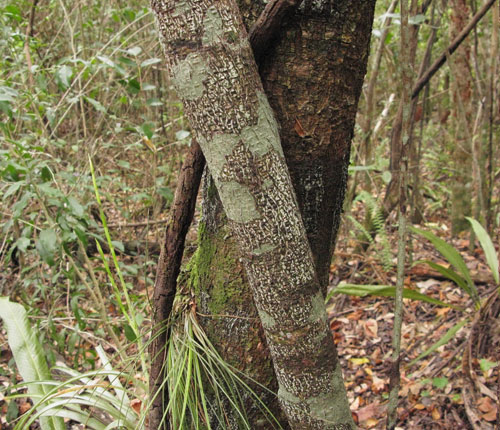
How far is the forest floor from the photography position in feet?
7.37

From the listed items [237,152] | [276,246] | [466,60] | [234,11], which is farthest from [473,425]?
[466,60]

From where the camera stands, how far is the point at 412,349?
2.83 m

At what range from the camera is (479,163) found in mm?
3436

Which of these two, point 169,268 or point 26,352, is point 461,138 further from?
point 26,352

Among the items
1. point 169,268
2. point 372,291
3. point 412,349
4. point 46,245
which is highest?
point 46,245

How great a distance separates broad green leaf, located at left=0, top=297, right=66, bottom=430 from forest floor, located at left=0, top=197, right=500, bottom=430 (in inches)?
12.9

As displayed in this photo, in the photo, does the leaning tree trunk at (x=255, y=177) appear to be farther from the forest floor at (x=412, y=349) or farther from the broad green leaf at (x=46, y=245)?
the broad green leaf at (x=46, y=245)

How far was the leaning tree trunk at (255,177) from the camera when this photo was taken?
86 centimetres

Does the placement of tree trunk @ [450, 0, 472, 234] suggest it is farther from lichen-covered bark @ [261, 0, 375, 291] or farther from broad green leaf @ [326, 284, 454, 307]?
lichen-covered bark @ [261, 0, 375, 291]

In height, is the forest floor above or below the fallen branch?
below

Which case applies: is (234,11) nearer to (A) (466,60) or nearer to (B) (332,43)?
(B) (332,43)

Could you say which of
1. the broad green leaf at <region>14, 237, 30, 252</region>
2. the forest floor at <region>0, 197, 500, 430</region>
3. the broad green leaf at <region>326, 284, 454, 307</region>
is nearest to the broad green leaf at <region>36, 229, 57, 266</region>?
the broad green leaf at <region>14, 237, 30, 252</region>

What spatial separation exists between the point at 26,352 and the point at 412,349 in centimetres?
218

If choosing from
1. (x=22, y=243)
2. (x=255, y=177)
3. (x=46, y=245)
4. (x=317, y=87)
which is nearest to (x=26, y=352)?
(x=46, y=245)
